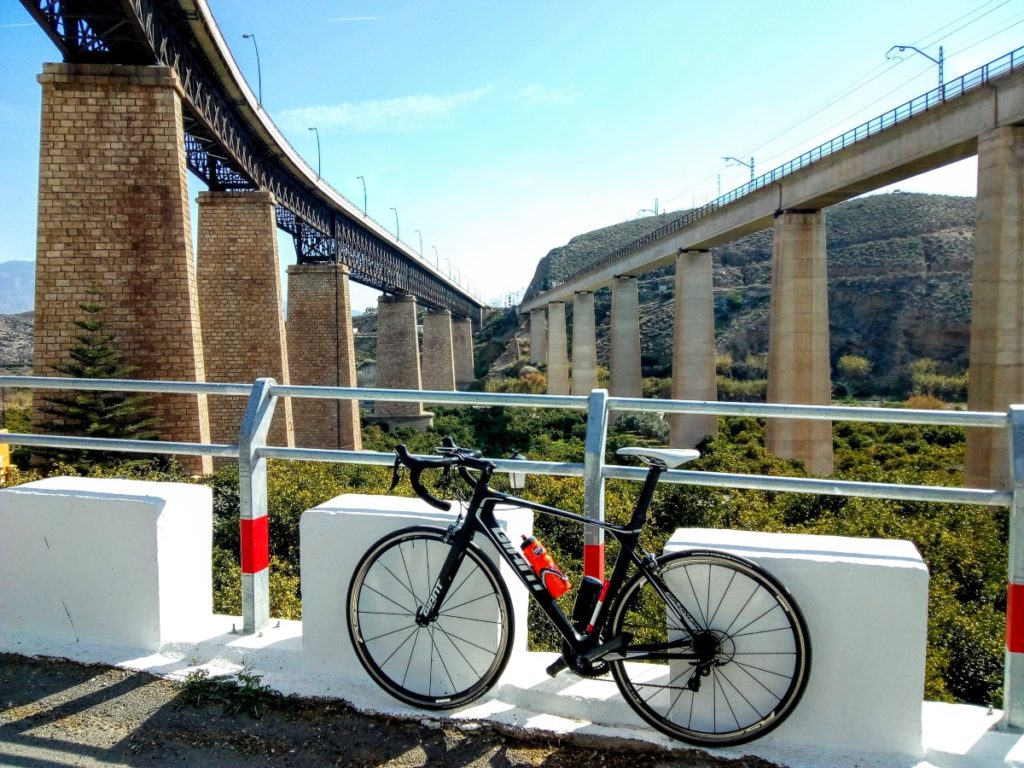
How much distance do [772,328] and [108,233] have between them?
21.2m

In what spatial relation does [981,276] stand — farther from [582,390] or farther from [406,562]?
[582,390]

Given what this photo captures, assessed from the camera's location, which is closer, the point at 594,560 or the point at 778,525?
the point at 594,560

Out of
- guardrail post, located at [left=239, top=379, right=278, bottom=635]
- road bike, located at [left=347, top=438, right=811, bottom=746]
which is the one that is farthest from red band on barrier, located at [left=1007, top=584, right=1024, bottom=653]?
guardrail post, located at [left=239, top=379, right=278, bottom=635]

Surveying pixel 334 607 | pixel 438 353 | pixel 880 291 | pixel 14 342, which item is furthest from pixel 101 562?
pixel 14 342

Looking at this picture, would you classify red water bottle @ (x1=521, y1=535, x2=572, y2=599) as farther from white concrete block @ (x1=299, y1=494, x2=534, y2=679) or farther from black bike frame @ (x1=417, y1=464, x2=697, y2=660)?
white concrete block @ (x1=299, y1=494, x2=534, y2=679)

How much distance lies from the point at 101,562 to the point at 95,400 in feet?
54.2

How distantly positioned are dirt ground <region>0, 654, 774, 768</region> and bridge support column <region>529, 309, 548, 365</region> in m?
81.5

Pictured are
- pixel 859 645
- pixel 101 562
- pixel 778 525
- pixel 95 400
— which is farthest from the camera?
pixel 95 400

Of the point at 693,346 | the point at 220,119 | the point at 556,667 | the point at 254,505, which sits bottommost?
the point at 556,667

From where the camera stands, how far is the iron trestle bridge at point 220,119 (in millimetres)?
18656

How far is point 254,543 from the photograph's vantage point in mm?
3838

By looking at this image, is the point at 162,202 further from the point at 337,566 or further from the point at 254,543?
the point at 337,566

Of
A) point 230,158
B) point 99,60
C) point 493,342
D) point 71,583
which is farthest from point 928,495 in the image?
point 493,342

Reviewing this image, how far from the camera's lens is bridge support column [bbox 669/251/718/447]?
33.7 meters
